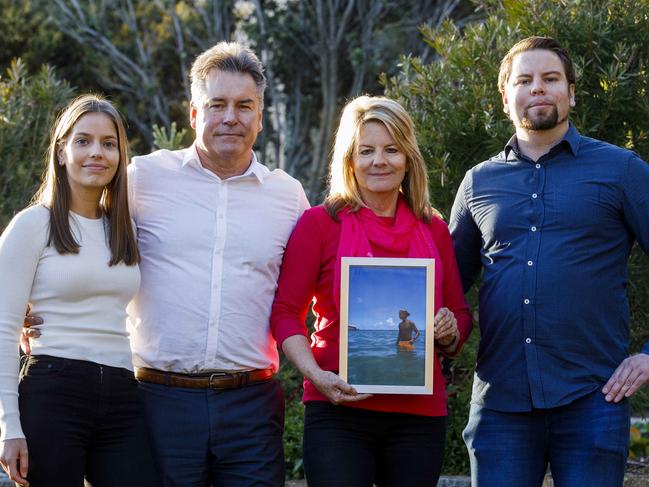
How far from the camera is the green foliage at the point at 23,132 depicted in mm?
7262

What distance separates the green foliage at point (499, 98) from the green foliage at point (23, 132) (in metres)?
3.04

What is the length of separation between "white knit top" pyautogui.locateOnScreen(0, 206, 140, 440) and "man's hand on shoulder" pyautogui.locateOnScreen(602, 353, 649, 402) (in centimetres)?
199

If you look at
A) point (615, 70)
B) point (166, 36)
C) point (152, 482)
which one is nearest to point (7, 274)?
point (152, 482)

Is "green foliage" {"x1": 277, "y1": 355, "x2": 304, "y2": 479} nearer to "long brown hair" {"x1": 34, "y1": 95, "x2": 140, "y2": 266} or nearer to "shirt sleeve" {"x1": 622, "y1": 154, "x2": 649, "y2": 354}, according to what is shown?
"long brown hair" {"x1": 34, "y1": 95, "x2": 140, "y2": 266}

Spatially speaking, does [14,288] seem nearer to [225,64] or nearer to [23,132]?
[225,64]

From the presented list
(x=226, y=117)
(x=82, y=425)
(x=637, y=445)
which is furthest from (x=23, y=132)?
(x=637, y=445)

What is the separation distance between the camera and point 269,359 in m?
4.25

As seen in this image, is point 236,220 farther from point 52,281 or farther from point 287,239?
point 52,281

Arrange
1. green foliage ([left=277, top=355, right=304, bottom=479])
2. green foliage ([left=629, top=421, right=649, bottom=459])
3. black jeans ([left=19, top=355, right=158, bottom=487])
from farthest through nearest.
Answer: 1. green foliage ([left=629, top=421, right=649, bottom=459])
2. green foliage ([left=277, top=355, right=304, bottom=479])
3. black jeans ([left=19, top=355, right=158, bottom=487])

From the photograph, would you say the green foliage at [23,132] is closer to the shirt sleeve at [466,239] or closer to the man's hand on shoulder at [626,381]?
the shirt sleeve at [466,239]

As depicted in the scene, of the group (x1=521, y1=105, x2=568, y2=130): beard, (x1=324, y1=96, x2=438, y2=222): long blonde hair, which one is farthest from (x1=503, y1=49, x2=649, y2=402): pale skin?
Answer: (x1=324, y1=96, x2=438, y2=222): long blonde hair

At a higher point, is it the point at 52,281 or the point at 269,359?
the point at 52,281

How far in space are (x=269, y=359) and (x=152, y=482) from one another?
73 cm

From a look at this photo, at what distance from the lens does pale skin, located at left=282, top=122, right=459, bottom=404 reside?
3.80 metres
